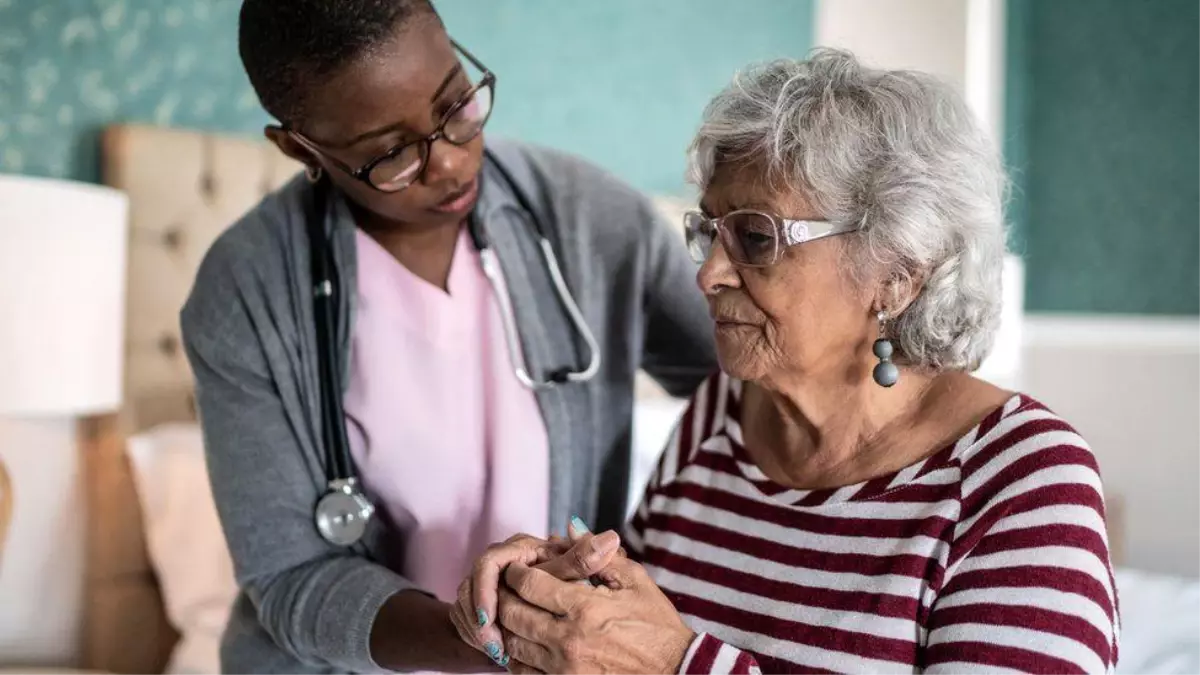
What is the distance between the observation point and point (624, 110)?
3447 mm

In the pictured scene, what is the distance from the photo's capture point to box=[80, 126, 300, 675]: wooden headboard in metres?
2.38

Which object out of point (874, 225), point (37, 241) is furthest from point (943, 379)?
point (37, 241)

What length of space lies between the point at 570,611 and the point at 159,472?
1476 mm

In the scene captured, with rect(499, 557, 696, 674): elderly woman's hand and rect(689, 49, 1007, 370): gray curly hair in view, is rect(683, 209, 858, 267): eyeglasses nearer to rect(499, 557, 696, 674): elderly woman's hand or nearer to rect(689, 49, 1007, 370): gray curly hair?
rect(689, 49, 1007, 370): gray curly hair

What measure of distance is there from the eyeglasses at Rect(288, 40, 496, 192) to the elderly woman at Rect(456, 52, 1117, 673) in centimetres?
28

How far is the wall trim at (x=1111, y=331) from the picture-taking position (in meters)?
4.15

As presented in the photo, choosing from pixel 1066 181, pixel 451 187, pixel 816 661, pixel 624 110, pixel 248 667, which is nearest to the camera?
pixel 816 661

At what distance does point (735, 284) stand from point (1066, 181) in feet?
12.4

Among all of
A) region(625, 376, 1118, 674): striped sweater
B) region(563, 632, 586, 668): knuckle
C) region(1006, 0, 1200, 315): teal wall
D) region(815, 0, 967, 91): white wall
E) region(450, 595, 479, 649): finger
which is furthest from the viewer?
region(1006, 0, 1200, 315): teal wall

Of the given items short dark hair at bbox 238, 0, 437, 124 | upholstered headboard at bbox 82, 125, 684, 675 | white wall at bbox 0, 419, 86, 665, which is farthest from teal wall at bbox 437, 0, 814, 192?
short dark hair at bbox 238, 0, 437, 124

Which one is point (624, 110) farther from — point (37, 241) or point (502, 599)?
point (502, 599)

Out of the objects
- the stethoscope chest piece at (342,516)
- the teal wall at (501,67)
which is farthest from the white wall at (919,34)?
the stethoscope chest piece at (342,516)

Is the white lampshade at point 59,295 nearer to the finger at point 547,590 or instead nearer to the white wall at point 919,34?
the finger at point 547,590

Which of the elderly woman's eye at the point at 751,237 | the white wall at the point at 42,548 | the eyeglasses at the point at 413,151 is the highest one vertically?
the eyeglasses at the point at 413,151
